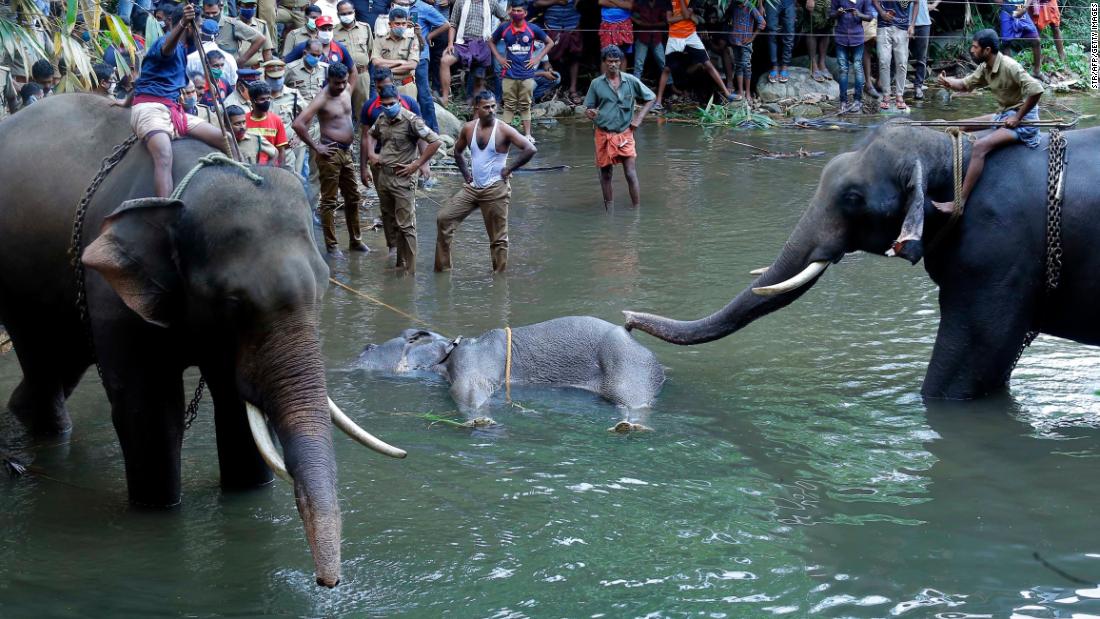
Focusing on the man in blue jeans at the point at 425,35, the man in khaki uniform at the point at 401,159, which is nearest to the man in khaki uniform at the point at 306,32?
the man in blue jeans at the point at 425,35

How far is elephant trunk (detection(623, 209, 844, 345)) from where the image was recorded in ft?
22.6

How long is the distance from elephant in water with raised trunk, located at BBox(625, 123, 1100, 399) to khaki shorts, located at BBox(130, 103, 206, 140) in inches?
128

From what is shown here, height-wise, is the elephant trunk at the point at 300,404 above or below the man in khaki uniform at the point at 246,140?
below

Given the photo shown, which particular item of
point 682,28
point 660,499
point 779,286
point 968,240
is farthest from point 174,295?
point 682,28

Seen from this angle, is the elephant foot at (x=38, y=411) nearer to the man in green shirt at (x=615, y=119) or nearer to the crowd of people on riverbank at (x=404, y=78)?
the crowd of people on riverbank at (x=404, y=78)

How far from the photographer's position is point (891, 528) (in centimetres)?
555

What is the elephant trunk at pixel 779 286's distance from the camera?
6902mm

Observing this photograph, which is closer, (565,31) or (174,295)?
(174,295)

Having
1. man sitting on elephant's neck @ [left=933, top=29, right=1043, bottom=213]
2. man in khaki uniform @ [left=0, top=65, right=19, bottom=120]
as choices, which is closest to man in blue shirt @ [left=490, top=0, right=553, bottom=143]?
man in khaki uniform @ [left=0, top=65, right=19, bottom=120]

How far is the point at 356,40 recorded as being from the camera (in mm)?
14062

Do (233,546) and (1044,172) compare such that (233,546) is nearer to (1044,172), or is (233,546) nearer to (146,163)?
(146,163)

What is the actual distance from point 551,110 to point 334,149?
8041 mm

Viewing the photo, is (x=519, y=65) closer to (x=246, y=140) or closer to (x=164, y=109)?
(x=246, y=140)

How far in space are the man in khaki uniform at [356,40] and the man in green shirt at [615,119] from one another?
3.02 m
